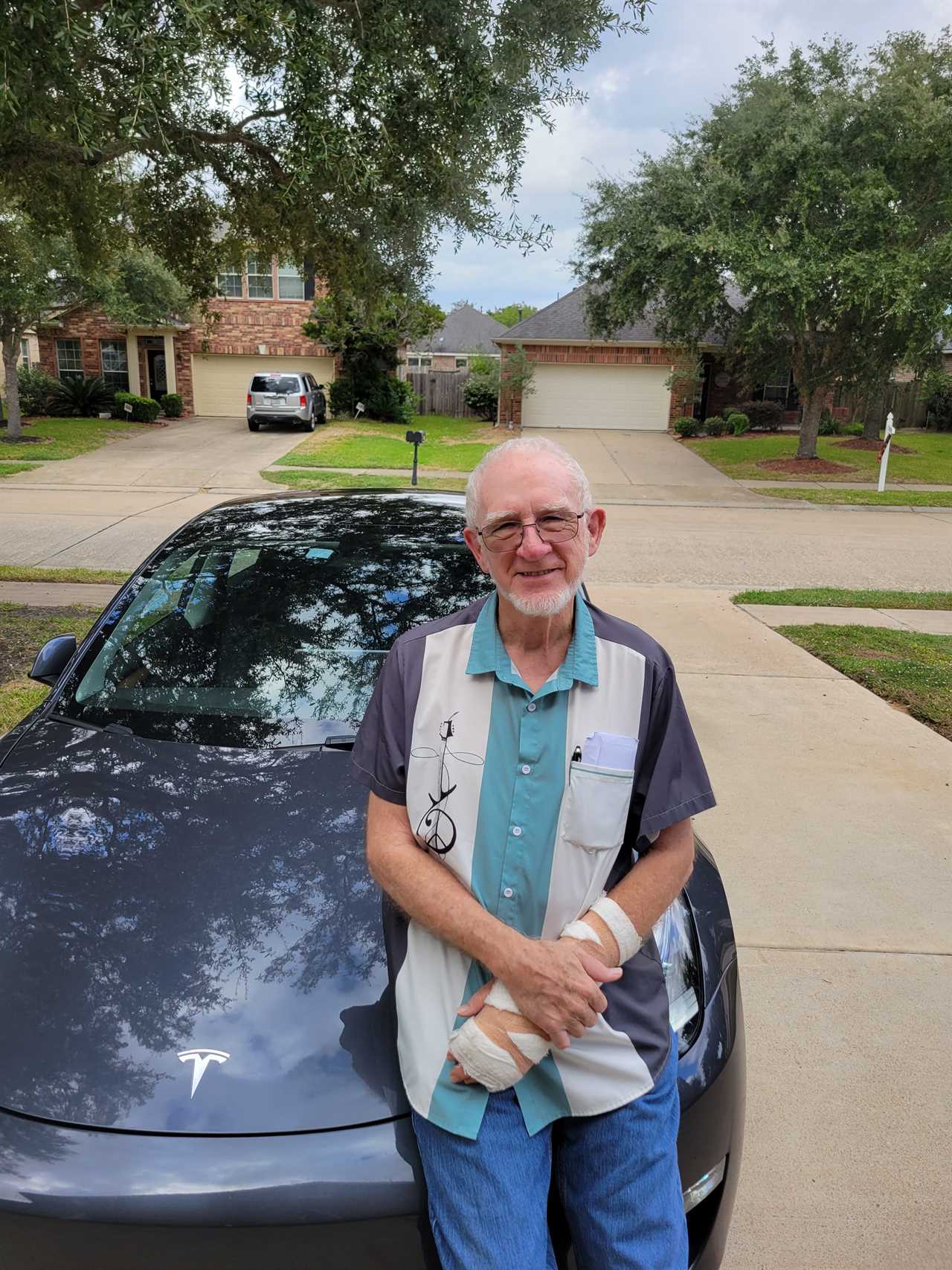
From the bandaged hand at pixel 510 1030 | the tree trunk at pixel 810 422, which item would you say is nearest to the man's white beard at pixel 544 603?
the bandaged hand at pixel 510 1030

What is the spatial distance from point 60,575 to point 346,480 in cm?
847

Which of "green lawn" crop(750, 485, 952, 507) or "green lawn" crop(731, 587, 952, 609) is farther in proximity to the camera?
"green lawn" crop(750, 485, 952, 507)

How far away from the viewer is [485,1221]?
1485mm

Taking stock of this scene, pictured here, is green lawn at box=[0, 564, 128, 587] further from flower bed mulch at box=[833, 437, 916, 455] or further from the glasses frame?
flower bed mulch at box=[833, 437, 916, 455]

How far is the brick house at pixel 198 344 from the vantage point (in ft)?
102

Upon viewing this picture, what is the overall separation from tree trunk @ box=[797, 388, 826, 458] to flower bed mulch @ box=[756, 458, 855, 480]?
0.25m

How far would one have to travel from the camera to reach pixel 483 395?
105ft

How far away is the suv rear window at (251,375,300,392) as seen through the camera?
26.8m

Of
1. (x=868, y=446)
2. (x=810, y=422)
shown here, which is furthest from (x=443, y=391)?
(x=810, y=422)

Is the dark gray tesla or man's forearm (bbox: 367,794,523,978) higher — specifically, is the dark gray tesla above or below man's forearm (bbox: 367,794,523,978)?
below

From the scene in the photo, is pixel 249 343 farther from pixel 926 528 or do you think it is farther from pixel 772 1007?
pixel 772 1007

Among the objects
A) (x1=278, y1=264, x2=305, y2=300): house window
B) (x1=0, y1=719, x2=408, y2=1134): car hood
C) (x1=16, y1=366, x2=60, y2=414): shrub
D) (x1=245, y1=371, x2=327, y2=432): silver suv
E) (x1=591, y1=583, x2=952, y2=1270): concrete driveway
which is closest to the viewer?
(x1=0, y1=719, x2=408, y2=1134): car hood

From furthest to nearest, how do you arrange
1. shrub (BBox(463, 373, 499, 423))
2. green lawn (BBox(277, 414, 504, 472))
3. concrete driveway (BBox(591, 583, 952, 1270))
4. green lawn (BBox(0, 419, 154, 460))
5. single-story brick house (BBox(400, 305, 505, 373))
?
single-story brick house (BBox(400, 305, 505, 373)), shrub (BBox(463, 373, 499, 423)), green lawn (BBox(0, 419, 154, 460)), green lawn (BBox(277, 414, 504, 472)), concrete driveway (BBox(591, 583, 952, 1270))

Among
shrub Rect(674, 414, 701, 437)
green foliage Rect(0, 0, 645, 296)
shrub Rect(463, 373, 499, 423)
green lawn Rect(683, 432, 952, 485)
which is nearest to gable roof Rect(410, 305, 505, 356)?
shrub Rect(463, 373, 499, 423)
